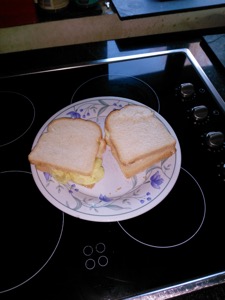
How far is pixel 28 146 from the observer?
37.8 inches

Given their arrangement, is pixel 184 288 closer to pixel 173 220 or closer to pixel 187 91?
pixel 173 220

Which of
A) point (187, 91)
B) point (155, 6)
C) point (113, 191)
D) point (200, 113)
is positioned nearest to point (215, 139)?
point (200, 113)

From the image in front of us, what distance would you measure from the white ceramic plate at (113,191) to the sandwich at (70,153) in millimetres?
26

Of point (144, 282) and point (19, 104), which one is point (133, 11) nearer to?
point (19, 104)

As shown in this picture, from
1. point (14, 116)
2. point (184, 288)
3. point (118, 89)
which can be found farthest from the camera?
point (118, 89)

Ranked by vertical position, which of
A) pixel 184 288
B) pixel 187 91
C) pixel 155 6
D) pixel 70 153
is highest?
pixel 155 6

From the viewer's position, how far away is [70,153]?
89cm

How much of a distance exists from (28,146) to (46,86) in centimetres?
34

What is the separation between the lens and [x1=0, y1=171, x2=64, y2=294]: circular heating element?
0.70 metres

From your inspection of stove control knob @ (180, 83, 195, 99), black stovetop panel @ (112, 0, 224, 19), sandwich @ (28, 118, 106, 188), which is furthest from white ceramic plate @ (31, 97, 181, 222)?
black stovetop panel @ (112, 0, 224, 19)

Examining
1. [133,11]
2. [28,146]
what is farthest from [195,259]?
[133,11]

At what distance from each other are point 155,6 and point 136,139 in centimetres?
73

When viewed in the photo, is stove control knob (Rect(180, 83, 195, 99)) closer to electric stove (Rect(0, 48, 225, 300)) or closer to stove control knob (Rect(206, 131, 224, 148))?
electric stove (Rect(0, 48, 225, 300))

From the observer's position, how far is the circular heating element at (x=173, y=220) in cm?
76
